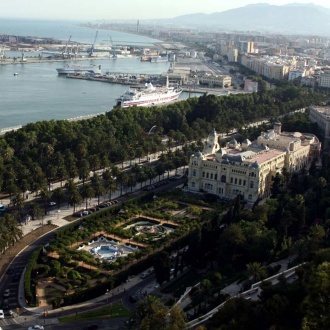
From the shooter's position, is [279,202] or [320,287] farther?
[279,202]

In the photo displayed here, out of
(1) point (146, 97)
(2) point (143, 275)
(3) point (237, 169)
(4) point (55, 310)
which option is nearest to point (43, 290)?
(4) point (55, 310)

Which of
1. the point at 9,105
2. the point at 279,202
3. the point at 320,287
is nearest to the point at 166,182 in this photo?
the point at 279,202

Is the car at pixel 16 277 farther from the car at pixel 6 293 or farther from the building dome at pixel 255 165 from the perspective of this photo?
the building dome at pixel 255 165

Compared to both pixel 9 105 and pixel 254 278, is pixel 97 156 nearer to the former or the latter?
pixel 254 278

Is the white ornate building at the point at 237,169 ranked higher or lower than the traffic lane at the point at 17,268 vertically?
higher

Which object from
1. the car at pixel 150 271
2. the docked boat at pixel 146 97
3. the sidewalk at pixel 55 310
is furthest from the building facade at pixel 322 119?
the sidewalk at pixel 55 310
